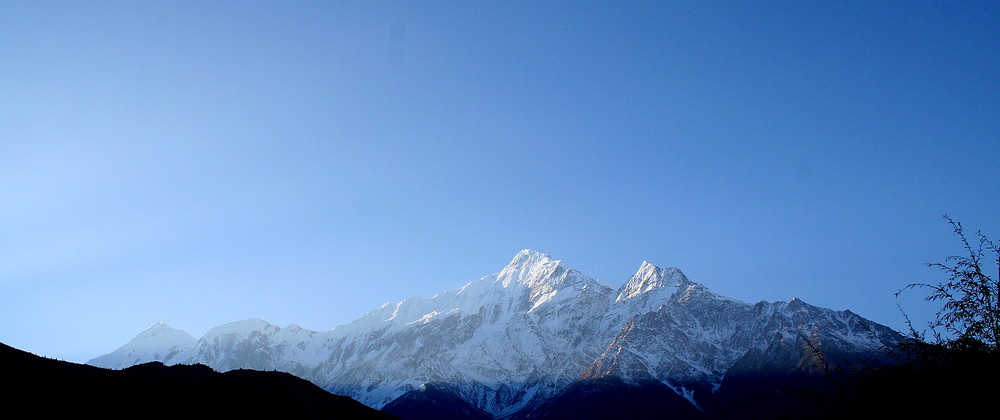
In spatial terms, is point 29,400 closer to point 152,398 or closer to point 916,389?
point 152,398

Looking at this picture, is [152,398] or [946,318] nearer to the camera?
[946,318]

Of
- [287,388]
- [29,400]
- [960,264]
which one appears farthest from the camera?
[287,388]

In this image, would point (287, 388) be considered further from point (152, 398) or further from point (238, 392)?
point (152, 398)

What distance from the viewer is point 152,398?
69688 mm

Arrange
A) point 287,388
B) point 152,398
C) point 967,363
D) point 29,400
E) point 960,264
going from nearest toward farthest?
1. point 967,363
2. point 960,264
3. point 29,400
4. point 152,398
5. point 287,388

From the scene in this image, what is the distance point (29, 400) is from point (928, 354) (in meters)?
69.2

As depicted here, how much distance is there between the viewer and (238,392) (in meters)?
78.9

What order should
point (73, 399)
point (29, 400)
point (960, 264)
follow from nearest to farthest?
1. point (960, 264)
2. point (29, 400)
3. point (73, 399)

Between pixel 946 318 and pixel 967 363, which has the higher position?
pixel 946 318

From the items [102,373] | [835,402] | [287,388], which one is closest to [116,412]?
[102,373]

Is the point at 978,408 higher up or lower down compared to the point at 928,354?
lower down

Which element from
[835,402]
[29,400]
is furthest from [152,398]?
[835,402]

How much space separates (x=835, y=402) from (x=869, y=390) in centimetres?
113

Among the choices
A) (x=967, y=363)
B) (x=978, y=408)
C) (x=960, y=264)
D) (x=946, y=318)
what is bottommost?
(x=978, y=408)
